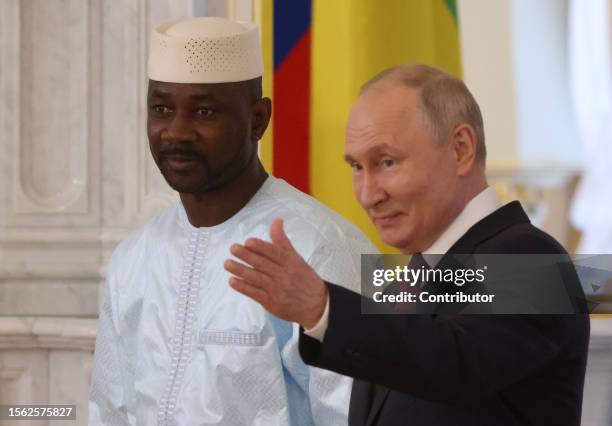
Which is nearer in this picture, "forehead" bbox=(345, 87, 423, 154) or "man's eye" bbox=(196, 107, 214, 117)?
"forehead" bbox=(345, 87, 423, 154)

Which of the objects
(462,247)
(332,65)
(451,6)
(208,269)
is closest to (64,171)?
Result: (332,65)

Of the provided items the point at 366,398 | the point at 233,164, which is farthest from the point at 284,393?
the point at 366,398

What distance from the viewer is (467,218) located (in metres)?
1.72

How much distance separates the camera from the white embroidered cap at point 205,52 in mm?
2561

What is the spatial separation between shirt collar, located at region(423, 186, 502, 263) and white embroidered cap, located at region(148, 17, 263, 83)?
970 millimetres

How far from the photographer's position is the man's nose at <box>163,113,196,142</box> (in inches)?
97.5

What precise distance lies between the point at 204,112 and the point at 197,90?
5 centimetres

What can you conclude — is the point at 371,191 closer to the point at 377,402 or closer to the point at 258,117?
the point at 377,402

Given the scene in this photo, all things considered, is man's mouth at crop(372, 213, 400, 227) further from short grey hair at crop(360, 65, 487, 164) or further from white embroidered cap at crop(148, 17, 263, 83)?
white embroidered cap at crop(148, 17, 263, 83)

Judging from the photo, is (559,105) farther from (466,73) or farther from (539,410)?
(539,410)

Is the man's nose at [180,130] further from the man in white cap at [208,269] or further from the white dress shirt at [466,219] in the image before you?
the white dress shirt at [466,219]

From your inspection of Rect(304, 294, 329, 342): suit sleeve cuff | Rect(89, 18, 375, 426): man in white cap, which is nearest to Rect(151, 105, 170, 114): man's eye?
Rect(89, 18, 375, 426): man in white cap

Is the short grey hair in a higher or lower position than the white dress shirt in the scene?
higher

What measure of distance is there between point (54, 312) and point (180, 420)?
1.55 metres
